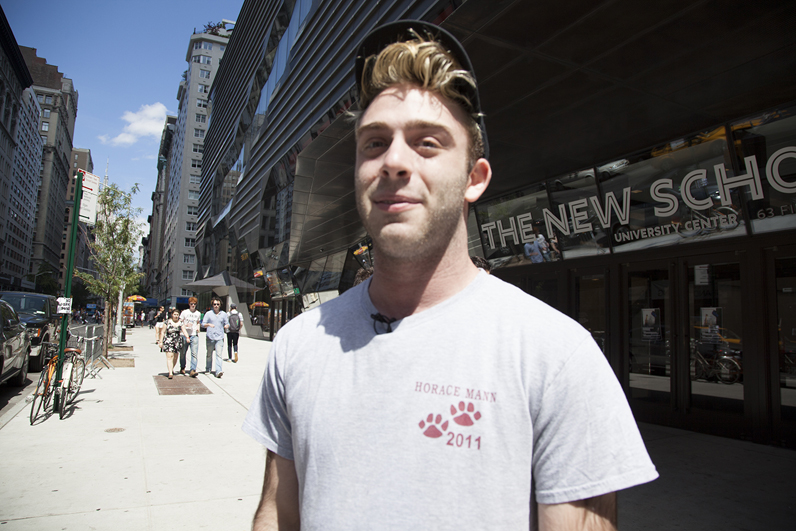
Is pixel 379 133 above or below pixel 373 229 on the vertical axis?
above

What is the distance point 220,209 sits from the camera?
41.3 m

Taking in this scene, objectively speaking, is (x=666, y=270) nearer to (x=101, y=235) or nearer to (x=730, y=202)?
(x=730, y=202)

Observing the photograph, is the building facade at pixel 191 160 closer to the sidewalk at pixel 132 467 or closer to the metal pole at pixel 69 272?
the metal pole at pixel 69 272

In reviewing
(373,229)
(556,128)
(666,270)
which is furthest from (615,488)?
(666,270)

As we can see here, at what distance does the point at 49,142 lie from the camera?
126 m

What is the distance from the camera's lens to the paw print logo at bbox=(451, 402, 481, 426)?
3.67ft

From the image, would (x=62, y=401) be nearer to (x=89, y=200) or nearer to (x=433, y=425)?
(x=89, y=200)

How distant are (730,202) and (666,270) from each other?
1525 mm

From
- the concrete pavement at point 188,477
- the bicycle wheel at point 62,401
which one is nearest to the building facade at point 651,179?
the concrete pavement at point 188,477

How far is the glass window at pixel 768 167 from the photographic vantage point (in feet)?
21.9

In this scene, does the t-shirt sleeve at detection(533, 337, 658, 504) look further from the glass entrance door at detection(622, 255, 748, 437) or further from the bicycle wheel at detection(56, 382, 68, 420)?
the bicycle wheel at detection(56, 382, 68, 420)

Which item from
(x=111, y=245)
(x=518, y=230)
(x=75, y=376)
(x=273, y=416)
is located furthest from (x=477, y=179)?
(x=111, y=245)

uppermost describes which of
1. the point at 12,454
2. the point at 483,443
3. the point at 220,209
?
the point at 220,209

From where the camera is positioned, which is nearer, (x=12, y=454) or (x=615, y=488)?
(x=615, y=488)
